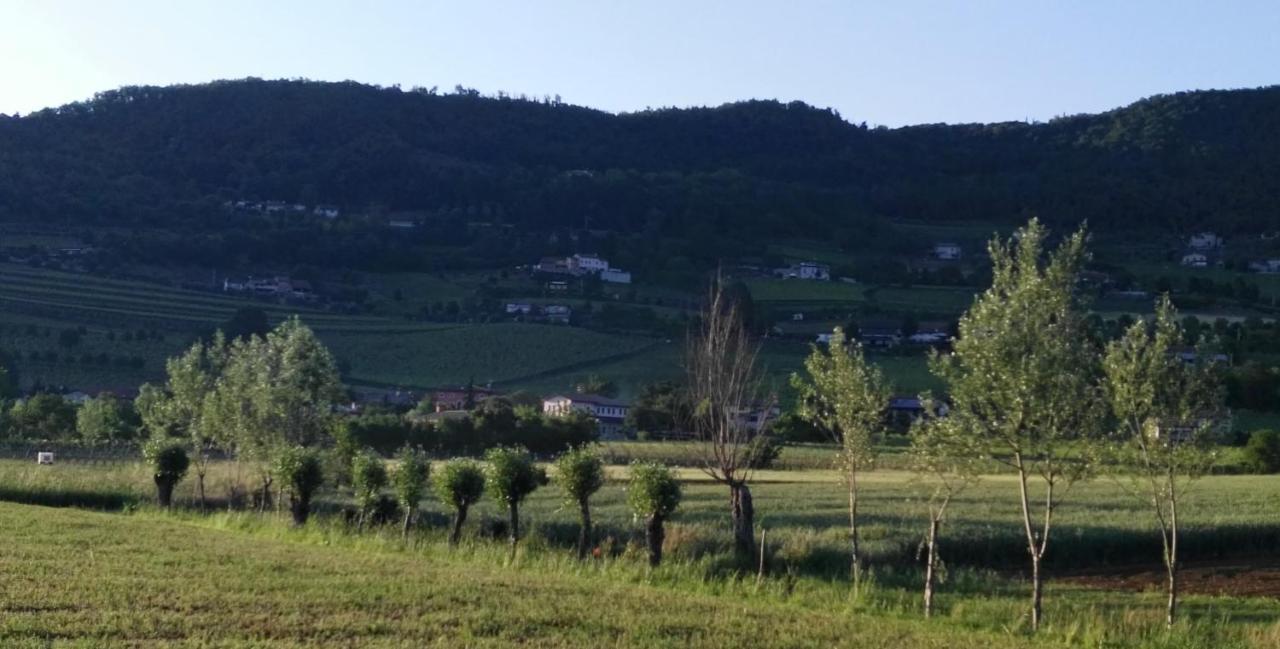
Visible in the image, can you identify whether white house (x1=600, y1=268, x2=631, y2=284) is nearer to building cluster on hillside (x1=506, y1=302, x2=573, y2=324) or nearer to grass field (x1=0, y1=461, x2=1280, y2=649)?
building cluster on hillside (x1=506, y1=302, x2=573, y2=324)

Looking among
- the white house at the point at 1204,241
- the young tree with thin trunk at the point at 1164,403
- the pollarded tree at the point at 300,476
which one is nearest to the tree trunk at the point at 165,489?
the pollarded tree at the point at 300,476

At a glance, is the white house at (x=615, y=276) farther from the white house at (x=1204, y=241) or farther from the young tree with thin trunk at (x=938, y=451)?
the young tree with thin trunk at (x=938, y=451)

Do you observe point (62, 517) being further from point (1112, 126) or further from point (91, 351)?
point (1112, 126)

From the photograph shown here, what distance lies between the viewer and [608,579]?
21.7 metres

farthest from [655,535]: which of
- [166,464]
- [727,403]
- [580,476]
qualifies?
[166,464]

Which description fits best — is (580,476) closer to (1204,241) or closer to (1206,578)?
(1206,578)

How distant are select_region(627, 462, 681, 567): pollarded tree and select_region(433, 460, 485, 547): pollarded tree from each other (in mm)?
3950

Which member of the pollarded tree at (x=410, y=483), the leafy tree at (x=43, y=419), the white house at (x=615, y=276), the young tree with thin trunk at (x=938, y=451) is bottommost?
the leafy tree at (x=43, y=419)

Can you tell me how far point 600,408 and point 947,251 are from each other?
184ft

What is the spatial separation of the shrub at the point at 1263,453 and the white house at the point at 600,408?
28.5 m

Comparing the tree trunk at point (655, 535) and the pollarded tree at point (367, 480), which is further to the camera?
the pollarded tree at point (367, 480)

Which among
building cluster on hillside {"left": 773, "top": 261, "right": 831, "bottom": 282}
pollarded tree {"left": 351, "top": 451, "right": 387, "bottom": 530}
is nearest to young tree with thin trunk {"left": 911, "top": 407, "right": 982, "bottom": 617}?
pollarded tree {"left": 351, "top": 451, "right": 387, "bottom": 530}

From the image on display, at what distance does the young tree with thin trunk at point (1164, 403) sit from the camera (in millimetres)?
19609

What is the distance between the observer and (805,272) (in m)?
109
